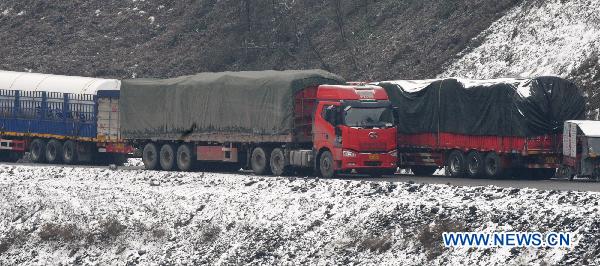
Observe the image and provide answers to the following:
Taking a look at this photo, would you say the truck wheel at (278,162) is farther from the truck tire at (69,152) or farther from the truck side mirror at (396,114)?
the truck tire at (69,152)

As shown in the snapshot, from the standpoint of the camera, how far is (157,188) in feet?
115

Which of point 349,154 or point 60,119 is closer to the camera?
point 349,154

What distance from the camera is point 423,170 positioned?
39750 millimetres

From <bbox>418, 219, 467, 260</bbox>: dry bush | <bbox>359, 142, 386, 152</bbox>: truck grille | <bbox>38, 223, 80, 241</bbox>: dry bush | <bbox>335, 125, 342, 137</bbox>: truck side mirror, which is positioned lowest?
<bbox>38, 223, 80, 241</bbox>: dry bush

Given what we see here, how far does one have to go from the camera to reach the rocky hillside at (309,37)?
54.1 meters

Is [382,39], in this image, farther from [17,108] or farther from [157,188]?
[157,188]

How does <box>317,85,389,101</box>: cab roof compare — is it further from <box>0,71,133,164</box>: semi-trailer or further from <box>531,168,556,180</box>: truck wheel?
<box>0,71,133,164</box>: semi-trailer

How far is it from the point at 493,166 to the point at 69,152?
18475 millimetres

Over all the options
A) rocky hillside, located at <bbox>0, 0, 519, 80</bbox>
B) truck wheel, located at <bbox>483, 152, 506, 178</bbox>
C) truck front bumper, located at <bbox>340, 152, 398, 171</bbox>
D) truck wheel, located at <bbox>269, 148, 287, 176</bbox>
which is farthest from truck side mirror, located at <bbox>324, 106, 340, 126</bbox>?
rocky hillside, located at <bbox>0, 0, 519, 80</bbox>

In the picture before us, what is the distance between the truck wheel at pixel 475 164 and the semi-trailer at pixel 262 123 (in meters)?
2.33

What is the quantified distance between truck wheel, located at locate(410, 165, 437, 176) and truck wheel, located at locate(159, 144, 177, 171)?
8597 millimetres

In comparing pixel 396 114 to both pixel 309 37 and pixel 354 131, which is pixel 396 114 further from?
pixel 309 37

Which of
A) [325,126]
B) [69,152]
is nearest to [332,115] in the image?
[325,126]

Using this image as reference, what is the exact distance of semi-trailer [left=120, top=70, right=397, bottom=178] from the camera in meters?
35.9
